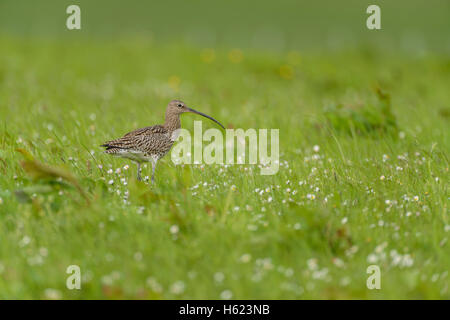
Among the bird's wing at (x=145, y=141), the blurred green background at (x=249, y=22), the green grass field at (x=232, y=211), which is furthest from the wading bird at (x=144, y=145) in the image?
the blurred green background at (x=249, y=22)

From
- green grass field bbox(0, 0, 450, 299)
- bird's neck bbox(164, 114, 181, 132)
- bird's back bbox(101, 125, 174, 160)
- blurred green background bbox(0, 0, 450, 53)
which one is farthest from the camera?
blurred green background bbox(0, 0, 450, 53)

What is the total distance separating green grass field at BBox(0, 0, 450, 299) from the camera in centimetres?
439

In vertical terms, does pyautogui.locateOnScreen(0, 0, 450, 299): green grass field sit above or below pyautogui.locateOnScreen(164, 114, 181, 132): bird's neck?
below

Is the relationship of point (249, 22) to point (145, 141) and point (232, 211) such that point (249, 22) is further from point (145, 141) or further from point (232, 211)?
point (232, 211)

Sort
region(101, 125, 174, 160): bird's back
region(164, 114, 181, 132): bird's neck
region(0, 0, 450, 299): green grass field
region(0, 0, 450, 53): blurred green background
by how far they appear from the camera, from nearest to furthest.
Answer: region(0, 0, 450, 299): green grass field
region(101, 125, 174, 160): bird's back
region(164, 114, 181, 132): bird's neck
region(0, 0, 450, 53): blurred green background

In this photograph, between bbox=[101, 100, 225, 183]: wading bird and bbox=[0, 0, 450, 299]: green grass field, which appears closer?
bbox=[0, 0, 450, 299]: green grass field

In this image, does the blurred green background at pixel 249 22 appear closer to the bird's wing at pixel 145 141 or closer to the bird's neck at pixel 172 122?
the bird's neck at pixel 172 122

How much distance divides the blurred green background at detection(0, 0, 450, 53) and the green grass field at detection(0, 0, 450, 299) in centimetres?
1210

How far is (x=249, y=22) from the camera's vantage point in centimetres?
2612

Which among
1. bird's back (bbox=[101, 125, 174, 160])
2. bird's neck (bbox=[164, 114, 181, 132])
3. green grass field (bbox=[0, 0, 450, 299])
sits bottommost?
green grass field (bbox=[0, 0, 450, 299])

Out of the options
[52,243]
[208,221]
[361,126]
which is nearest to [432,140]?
[361,126]

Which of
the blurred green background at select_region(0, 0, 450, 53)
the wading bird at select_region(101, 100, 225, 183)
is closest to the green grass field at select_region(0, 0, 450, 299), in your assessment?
the wading bird at select_region(101, 100, 225, 183)

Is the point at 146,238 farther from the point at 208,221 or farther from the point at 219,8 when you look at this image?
the point at 219,8

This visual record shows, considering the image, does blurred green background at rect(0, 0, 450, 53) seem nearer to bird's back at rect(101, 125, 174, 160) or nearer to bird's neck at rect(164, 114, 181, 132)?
bird's neck at rect(164, 114, 181, 132)
